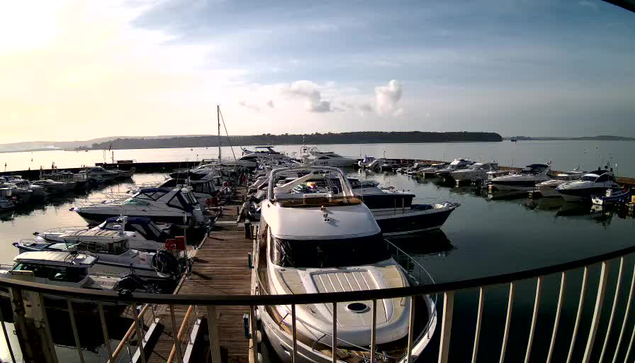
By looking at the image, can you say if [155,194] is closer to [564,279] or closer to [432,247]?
[432,247]

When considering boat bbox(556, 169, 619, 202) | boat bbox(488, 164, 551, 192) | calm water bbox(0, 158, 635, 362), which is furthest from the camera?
boat bbox(488, 164, 551, 192)

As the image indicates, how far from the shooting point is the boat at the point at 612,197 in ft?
93.9

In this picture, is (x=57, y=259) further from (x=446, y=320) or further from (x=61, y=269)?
(x=446, y=320)

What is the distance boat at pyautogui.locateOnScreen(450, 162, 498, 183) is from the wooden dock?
3388cm

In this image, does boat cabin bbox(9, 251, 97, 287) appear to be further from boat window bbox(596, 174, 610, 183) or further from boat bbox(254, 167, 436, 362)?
boat window bbox(596, 174, 610, 183)

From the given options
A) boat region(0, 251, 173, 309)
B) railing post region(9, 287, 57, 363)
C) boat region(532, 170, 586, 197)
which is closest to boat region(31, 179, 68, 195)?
boat region(0, 251, 173, 309)

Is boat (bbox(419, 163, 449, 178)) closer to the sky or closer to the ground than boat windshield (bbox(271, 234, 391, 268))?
closer to the ground

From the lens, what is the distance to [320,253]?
25.9ft

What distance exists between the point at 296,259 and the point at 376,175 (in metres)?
51.9

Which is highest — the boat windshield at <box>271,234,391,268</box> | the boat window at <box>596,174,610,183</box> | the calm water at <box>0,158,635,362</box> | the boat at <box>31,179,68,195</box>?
the boat windshield at <box>271,234,391,268</box>

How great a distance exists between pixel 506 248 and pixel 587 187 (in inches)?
669

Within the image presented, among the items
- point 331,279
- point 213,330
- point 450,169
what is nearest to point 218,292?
point 331,279

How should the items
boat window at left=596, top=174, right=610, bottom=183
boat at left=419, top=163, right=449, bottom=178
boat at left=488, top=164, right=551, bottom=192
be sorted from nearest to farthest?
boat window at left=596, top=174, right=610, bottom=183 < boat at left=488, top=164, right=551, bottom=192 < boat at left=419, top=163, right=449, bottom=178

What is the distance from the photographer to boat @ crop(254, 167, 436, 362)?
19.0 feet
